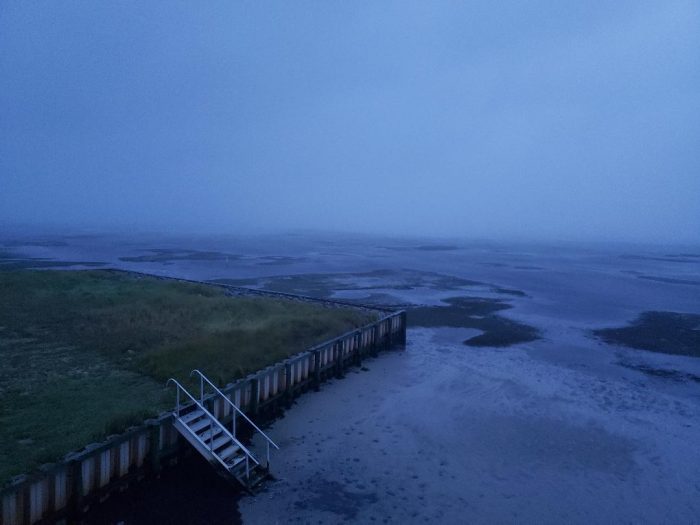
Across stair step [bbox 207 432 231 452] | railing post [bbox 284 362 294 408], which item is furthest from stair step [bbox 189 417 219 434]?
railing post [bbox 284 362 294 408]

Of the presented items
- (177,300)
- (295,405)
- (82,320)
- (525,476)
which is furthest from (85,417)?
(177,300)

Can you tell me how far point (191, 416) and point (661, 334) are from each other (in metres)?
30.4

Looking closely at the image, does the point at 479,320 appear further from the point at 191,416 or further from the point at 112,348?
the point at 191,416

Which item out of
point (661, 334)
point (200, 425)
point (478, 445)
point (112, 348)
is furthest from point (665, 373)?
point (112, 348)

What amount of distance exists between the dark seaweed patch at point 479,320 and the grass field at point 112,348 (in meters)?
7.54

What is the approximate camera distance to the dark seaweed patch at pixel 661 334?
89.9 feet

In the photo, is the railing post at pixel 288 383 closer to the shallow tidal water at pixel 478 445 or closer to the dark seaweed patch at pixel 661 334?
the shallow tidal water at pixel 478 445

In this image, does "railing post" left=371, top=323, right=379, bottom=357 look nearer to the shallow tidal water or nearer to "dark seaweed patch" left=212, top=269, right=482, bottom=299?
the shallow tidal water

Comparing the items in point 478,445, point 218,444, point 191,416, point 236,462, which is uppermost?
point 191,416

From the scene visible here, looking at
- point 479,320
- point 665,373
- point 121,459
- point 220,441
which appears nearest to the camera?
point 121,459

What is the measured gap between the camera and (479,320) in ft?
109

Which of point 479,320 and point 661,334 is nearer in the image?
point 661,334

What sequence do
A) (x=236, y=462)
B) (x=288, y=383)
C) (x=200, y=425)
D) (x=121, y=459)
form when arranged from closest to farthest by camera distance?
1. (x=121, y=459)
2. (x=236, y=462)
3. (x=200, y=425)
4. (x=288, y=383)

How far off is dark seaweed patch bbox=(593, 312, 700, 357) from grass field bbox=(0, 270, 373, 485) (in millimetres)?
16406
